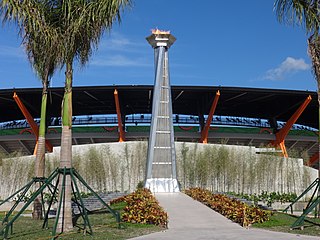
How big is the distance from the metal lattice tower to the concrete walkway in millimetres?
8414

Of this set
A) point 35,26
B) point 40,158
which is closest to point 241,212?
point 40,158

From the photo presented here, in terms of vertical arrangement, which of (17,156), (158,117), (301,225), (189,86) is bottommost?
(301,225)

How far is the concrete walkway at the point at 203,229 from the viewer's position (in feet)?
32.3

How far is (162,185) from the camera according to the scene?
83.3ft

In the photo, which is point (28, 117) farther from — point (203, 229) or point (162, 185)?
point (203, 229)

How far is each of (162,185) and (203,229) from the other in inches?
550

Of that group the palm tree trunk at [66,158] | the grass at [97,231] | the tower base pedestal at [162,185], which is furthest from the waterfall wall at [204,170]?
the palm tree trunk at [66,158]

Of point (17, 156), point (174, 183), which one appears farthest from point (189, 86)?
point (17, 156)

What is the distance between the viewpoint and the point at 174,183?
25484 millimetres

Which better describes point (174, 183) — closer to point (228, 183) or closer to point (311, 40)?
point (228, 183)

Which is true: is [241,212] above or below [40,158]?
below

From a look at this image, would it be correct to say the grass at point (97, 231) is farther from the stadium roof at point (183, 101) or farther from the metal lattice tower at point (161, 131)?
the stadium roof at point (183, 101)

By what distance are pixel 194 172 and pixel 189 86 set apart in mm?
9171

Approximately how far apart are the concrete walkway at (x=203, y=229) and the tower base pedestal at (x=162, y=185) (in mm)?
8154
